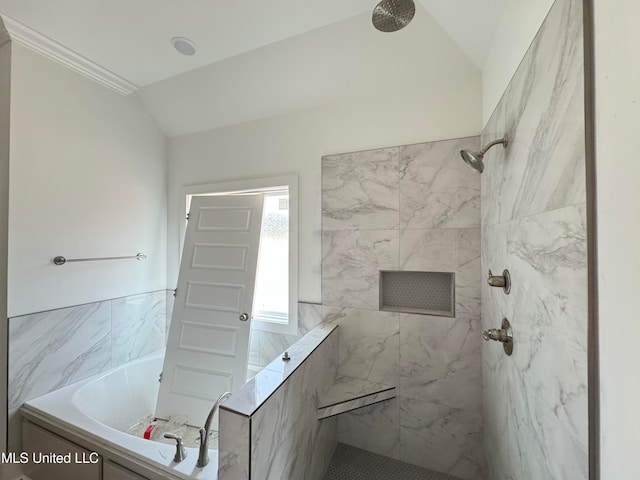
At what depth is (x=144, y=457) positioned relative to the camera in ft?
4.18

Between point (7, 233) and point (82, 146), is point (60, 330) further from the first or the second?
point (82, 146)

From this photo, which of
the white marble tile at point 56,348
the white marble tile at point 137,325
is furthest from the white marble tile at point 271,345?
the white marble tile at point 56,348

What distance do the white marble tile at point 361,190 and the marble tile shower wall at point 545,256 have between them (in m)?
0.68

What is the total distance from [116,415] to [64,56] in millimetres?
2505

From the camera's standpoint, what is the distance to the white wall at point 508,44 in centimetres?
97

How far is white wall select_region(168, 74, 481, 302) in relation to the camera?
5.91 ft

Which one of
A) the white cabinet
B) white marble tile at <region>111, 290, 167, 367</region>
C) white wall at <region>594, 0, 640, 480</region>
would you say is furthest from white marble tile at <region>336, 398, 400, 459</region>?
white marble tile at <region>111, 290, 167, 367</region>

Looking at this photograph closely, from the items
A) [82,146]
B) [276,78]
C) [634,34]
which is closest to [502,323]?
[634,34]

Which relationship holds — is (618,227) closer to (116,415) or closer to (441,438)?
(441,438)

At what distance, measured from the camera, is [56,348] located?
1.83 meters

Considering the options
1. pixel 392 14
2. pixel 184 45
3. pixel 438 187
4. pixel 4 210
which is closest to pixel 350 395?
pixel 438 187

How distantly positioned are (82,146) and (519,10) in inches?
104

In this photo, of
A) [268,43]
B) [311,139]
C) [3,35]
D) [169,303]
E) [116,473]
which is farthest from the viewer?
[169,303]

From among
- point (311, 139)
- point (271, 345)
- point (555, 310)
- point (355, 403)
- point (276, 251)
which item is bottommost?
point (355, 403)
